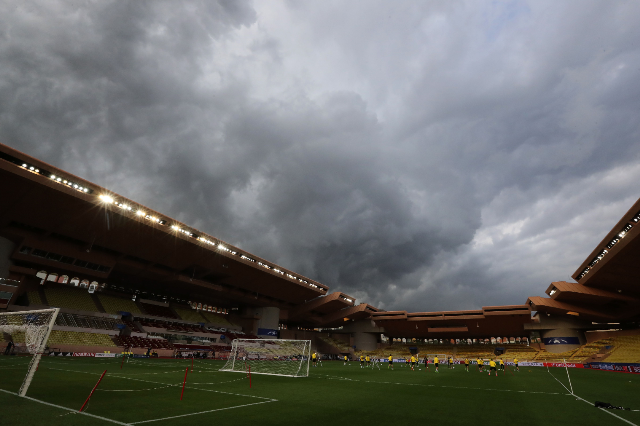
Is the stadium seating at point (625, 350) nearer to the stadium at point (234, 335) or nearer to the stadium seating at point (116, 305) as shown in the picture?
the stadium at point (234, 335)

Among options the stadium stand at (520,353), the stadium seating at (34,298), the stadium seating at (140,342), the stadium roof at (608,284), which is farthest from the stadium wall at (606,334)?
the stadium seating at (34,298)

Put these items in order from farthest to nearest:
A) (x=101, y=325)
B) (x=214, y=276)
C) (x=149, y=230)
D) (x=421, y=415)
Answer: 1. (x=214, y=276)
2. (x=101, y=325)
3. (x=149, y=230)
4. (x=421, y=415)

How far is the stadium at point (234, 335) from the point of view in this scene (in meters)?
11.2

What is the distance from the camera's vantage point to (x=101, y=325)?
4256 centimetres

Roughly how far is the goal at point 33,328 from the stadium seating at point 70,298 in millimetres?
29663

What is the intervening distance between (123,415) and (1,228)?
36224 millimetres

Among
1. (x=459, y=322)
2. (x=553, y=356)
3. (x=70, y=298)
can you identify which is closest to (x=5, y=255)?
(x=70, y=298)

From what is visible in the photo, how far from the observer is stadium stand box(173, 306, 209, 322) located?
58688 millimetres

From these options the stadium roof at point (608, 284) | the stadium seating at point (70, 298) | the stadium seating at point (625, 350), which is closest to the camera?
the stadium roof at point (608, 284)

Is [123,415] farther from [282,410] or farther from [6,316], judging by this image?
[6,316]

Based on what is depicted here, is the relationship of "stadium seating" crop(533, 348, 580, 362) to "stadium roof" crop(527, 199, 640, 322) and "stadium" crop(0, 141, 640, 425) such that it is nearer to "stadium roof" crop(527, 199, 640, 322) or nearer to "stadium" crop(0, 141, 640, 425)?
"stadium" crop(0, 141, 640, 425)

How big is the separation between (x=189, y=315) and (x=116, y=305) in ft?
46.5

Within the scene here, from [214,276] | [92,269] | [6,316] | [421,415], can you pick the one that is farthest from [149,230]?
[421,415]

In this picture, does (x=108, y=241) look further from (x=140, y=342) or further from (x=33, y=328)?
(x=33, y=328)
